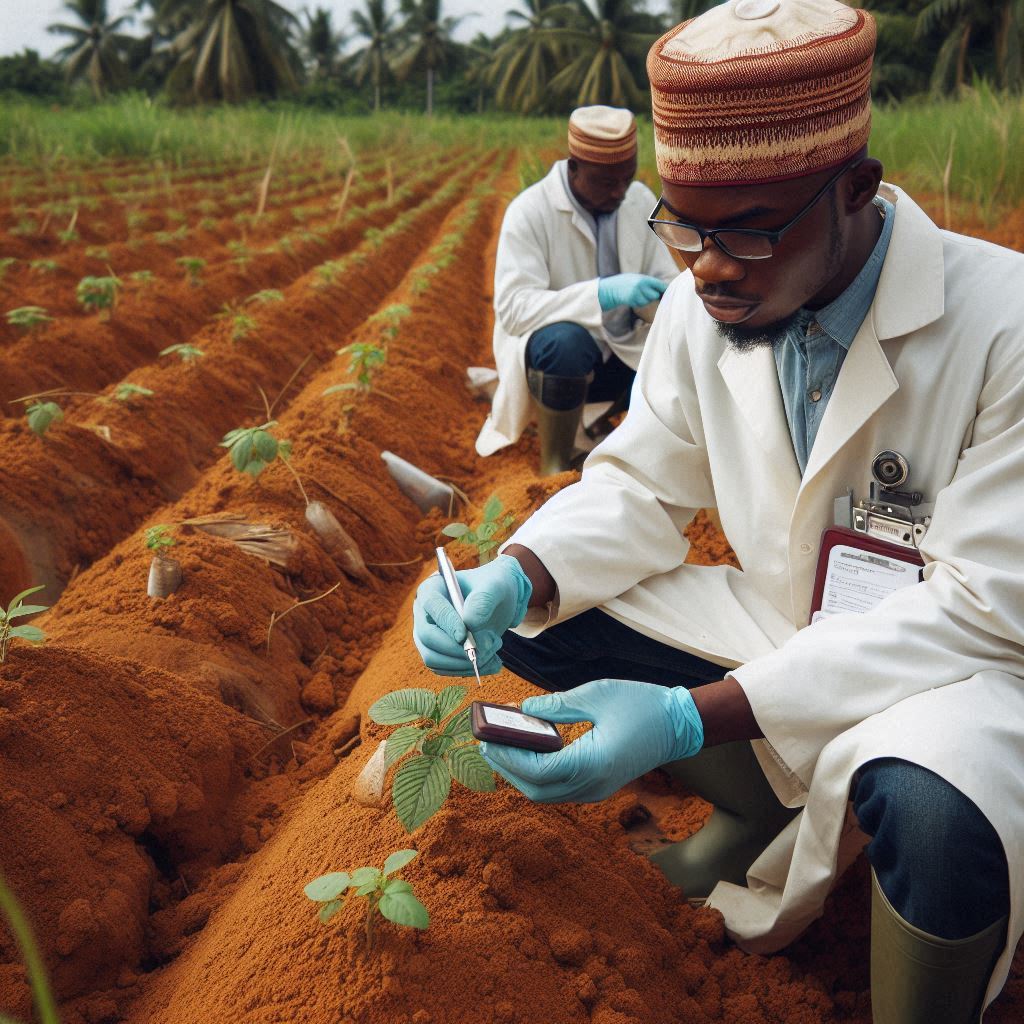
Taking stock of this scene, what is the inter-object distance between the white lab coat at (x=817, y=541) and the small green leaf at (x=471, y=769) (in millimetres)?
378

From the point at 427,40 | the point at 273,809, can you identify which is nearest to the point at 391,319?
the point at 273,809

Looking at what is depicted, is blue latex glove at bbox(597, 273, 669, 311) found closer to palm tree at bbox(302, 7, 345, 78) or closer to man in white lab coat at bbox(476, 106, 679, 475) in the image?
man in white lab coat at bbox(476, 106, 679, 475)

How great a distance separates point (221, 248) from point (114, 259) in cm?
124

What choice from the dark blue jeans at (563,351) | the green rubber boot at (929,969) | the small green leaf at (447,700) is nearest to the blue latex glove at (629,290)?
the dark blue jeans at (563,351)

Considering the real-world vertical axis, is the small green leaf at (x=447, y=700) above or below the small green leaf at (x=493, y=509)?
above

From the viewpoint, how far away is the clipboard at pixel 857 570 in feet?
5.08

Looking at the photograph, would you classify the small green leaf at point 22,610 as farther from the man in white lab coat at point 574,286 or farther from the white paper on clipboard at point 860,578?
the man in white lab coat at point 574,286

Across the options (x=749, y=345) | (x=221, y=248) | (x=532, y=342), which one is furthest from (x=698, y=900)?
(x=221, y=248)

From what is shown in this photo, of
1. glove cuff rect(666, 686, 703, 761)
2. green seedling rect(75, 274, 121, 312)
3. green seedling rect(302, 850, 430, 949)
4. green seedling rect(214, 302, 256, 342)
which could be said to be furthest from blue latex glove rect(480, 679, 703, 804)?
green seedling rect(75, 274, 121, 312)

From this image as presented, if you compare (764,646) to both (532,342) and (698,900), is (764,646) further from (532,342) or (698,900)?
(532,342)

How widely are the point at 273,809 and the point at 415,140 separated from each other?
20157 millimetres

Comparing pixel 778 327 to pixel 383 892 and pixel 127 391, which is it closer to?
pixel 383 892

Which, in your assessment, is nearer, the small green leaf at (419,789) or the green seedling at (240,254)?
the small green leaf at (419,789)

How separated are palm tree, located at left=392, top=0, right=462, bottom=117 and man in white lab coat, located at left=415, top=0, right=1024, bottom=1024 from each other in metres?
47.5
